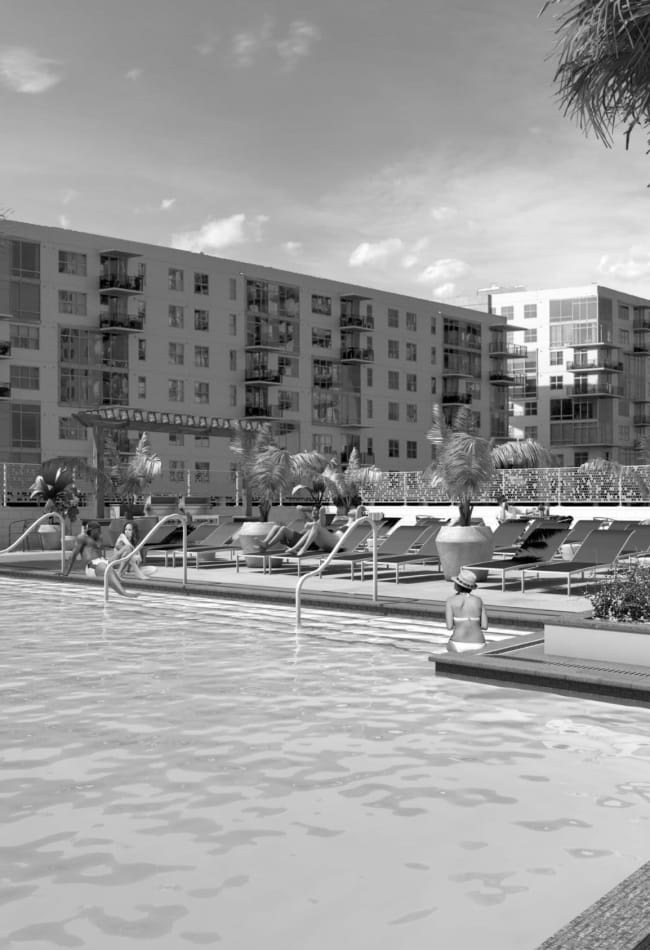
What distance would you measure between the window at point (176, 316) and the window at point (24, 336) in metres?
9.35

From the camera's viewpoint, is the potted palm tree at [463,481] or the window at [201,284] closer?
the potted palm tree at [463,481]

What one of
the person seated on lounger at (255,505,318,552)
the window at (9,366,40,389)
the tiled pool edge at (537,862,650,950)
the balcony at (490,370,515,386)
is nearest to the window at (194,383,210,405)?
the window at (9,366,40,389)

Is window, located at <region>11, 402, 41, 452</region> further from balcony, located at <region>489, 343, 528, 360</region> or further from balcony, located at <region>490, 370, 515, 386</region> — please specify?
balcony, located at <region>489, 343, 528, 360</region>

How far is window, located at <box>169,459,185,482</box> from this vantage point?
67.0 meters

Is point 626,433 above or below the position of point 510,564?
above

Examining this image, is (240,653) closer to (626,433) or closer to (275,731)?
(275,731)

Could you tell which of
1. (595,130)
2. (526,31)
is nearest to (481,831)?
(595,130)

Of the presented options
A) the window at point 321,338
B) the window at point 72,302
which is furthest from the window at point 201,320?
the window at point 321,338

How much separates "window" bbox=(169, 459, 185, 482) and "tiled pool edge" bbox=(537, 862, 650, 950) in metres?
63.1

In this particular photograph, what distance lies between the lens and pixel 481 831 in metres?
6.08

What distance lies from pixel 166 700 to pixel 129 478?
43905mm

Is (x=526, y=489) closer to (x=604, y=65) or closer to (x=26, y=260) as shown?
(x=26, y=260)

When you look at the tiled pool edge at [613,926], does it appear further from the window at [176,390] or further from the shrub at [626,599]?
the window at [176,390]

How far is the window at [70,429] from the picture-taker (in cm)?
6475
